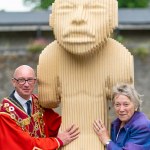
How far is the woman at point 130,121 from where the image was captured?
3283 millimetres

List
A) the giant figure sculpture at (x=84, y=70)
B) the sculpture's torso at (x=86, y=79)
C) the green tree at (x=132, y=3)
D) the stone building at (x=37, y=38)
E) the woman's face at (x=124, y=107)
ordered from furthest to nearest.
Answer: the green tree at (x=132, y=3)
the stone building at (x=37, y=38)
the sculpture's torso at (x=86, y=79)
the giant figure sculpture at (x=84, y=70)
the woman's face at (x=124, y=107)

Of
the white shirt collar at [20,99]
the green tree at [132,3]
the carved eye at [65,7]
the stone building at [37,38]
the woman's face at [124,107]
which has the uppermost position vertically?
the green tree at [132,3]

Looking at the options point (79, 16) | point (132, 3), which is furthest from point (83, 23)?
point (132, 3)

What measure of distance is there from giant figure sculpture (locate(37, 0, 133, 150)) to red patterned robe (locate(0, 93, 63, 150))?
12 cm

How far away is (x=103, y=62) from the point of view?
350 cm

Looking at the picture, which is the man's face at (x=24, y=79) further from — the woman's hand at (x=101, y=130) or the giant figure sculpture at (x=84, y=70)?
the woman's hand at (x=101, y=130)

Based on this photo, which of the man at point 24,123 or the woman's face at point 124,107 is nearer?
the woman's face at point 124,107

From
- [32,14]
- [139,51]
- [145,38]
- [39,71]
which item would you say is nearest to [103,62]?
[39,71]

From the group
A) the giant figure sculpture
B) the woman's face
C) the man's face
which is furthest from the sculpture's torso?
the woman's face

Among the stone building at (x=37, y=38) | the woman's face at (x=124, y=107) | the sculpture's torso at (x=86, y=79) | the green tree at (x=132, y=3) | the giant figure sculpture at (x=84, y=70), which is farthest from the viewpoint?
the green tree at (x=132, y=3)

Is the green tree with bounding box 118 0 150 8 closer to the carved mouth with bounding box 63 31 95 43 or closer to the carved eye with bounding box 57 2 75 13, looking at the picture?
the carved eye with bounding box 57 2 75 13

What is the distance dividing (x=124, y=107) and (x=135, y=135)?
0.58 ft

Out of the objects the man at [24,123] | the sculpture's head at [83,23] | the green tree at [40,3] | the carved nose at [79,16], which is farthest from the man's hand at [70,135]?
the green tree at [40,3]

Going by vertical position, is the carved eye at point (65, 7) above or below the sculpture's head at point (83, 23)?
above
